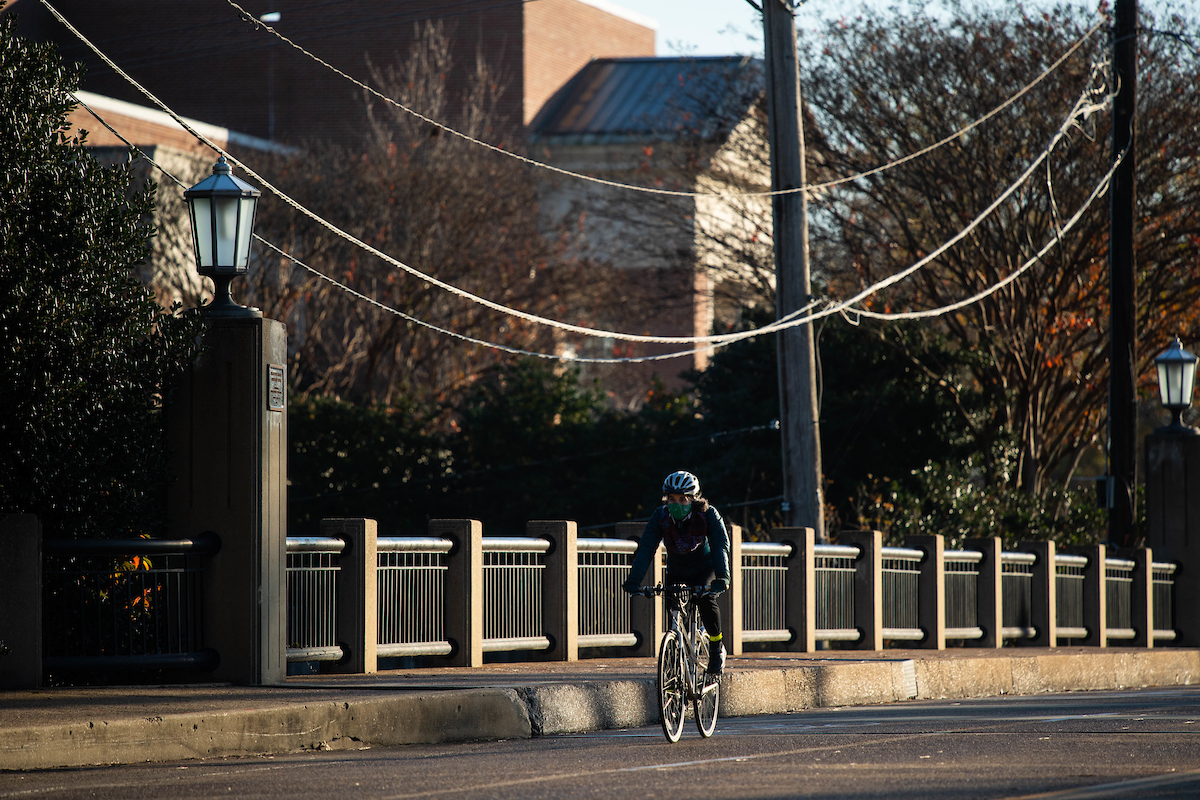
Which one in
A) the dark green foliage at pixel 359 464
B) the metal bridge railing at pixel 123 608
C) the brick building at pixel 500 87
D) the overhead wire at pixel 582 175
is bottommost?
the metal bridge railing at pixel 123 608

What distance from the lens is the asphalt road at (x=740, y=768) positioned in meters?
8.12

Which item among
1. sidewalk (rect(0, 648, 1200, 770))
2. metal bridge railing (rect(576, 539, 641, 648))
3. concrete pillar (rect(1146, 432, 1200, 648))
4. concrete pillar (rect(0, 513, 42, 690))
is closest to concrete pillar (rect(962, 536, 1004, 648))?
sidewalk (rect(0, 648, 1200, 770))

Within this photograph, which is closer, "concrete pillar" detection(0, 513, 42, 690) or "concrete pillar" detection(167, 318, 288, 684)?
"concrete pillar" detection(0, 513, 42, 690)

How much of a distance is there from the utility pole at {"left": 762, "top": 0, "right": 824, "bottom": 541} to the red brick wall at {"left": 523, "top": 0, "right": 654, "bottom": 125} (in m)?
27.5

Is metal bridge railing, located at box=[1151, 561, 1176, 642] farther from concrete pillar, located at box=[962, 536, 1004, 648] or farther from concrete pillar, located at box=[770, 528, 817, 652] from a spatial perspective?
concrete pillar, located at box=[770, 528, 817, 652]

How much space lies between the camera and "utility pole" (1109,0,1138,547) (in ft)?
75.8

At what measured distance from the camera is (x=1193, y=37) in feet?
87.6

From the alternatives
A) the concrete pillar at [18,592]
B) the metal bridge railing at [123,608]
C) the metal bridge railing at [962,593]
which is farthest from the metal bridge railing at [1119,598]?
the concrete pillar at [18,592]

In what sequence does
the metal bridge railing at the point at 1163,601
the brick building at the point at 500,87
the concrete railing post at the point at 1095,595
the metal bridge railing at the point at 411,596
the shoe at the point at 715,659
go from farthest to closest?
1. the brick building at the point at 500,87
2. the metal bridge railing at the point at 1163,601
3. the concrete railing post at the point at 1095,595
4. the metal bridge railing at the point at 411,596
5. the shoe at the point at 715,659

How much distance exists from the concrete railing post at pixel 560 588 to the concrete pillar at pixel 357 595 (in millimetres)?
2236

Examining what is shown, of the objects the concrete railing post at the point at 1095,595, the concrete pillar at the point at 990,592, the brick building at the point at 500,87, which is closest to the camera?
the concrete pillar at the point at 990,592

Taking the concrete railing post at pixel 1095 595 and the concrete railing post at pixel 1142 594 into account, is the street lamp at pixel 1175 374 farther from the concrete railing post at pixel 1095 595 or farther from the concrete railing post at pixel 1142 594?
the concrete railing post at pixel 1095 595

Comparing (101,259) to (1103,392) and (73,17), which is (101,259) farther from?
(73,17)

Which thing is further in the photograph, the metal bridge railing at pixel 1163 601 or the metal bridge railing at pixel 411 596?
the metal bridge railing at pixel 1163 601
